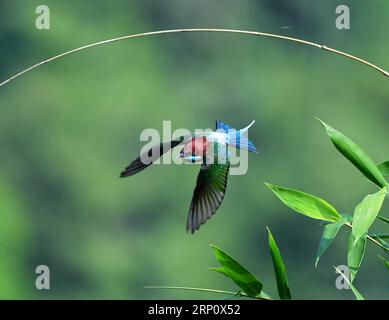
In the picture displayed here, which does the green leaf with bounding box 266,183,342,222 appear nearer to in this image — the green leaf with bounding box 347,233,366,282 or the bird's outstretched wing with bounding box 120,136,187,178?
the green leaf with bounding box 347,233,366,282

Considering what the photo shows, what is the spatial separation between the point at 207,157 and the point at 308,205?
231 millimetres

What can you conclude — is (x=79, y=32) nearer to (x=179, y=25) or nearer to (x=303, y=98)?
(x=179, y=25)

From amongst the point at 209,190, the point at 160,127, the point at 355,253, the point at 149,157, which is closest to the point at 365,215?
the point at 355,253

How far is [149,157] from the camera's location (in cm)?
122

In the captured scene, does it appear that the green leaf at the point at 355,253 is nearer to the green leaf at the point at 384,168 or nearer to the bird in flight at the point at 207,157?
the green leaf at the point at 384,168

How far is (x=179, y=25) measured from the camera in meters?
11.1

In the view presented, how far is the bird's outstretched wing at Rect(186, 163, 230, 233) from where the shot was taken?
4.45 ft

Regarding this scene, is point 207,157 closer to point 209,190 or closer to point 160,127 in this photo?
point 209,190

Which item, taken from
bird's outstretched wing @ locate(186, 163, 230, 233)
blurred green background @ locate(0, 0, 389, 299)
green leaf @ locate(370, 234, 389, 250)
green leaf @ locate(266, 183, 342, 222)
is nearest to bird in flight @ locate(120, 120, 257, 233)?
bird's outstretched wing @ locate(186, 163, 230, 233)

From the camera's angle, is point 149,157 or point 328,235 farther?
point 328,235

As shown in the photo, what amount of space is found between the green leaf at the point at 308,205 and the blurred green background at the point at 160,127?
6384 mm

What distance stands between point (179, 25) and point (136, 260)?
267 centimetres

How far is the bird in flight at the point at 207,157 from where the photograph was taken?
1274mm

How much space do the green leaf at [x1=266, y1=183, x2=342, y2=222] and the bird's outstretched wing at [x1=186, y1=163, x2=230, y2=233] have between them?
0.12 metres
